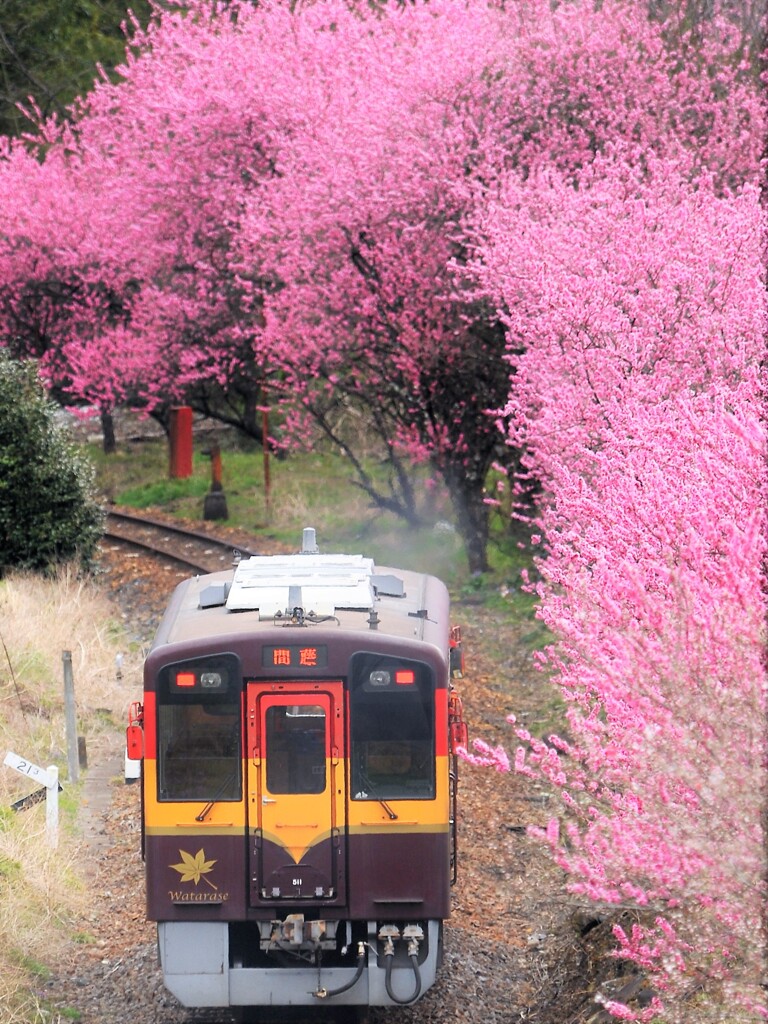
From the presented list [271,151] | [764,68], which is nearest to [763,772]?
[764,68]

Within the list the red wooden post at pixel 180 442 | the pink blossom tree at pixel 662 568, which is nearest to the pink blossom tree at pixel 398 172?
the red wooden post at pixel 180 442

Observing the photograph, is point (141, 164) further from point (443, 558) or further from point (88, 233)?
point (443, 558)

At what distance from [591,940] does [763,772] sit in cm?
340

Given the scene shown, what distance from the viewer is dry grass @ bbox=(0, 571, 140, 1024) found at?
8.82 meters

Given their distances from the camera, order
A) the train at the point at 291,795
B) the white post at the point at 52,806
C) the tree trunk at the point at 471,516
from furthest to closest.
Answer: the tree trunk at the point at 471,516, the white post at the point at 52,806, the train at the point at 291,795

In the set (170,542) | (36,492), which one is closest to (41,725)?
A: (36,492)

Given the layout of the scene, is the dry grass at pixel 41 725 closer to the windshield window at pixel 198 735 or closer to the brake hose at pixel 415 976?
the windshield window at pixel 198 735

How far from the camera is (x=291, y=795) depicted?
781 centimetres

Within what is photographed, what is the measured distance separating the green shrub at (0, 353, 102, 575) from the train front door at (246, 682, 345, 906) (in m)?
11.3

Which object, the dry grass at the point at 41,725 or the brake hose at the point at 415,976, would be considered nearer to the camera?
the brake hose at the point at 415,976

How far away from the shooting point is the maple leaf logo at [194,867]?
7781 mm

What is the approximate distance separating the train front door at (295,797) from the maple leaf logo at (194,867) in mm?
257

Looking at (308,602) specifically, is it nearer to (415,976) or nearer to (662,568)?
(662,568)

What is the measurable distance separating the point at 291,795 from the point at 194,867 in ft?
2.23
